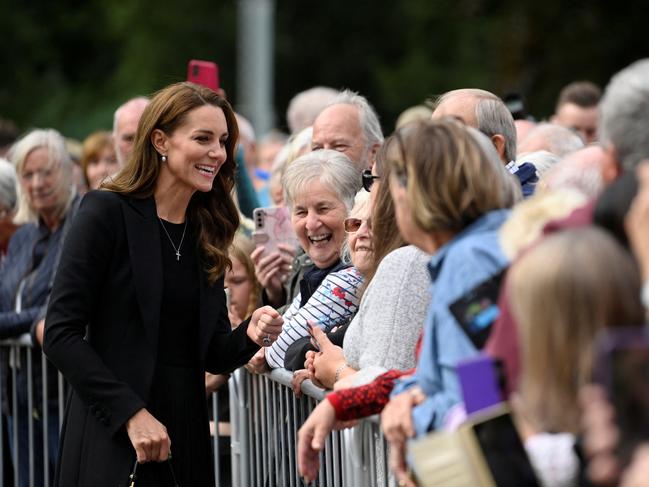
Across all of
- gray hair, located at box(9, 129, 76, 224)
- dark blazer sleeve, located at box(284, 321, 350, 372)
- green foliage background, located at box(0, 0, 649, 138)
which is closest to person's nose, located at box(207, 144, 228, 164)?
dark blazer sleeve, located at box(284, 321, 350, 372)

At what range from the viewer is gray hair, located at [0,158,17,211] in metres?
8.54

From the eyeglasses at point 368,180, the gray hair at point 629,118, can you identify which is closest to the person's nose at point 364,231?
the eyeglasses at point 368,180

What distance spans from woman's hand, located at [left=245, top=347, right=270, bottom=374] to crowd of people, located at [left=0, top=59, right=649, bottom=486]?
0.04 ft

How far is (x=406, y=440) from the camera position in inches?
152

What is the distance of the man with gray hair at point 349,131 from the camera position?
698cm

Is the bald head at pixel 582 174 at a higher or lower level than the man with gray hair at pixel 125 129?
lower

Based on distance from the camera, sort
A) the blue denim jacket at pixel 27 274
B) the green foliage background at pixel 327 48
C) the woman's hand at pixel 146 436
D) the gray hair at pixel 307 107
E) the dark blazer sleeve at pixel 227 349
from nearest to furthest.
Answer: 1. the woman's hand at pixel 146 436
2. the dark blazer sleeve at pixel 227 349
3. the blue denim jacket at pixel 27 274
4. the gray hair at pixel 307 107
5. the green foliage background at pixel 327 48

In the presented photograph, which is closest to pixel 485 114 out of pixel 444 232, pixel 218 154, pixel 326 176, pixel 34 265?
pixel 326 176

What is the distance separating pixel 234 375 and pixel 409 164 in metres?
2.84

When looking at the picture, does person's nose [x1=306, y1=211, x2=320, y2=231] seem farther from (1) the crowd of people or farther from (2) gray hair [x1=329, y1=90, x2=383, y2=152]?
(2) gray hair [x1=329, y1=90, x2=383, y2=152]

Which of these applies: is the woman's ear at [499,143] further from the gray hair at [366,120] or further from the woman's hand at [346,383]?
the gray hair at [366,120]

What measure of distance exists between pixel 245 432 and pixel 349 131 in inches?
65.3

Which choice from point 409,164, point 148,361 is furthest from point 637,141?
point 148,361

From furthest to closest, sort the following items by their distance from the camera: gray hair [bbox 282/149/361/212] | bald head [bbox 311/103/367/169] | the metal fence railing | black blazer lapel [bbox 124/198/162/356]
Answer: bald head [bbox 311/103/367/169] → gray hair [bbox 282/149/361/212] → black blazer lapel [bbox 124/198/162/356] → the metal fence railing
